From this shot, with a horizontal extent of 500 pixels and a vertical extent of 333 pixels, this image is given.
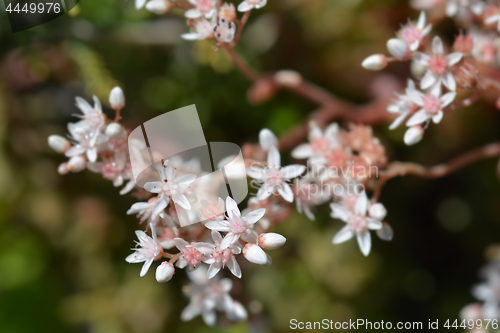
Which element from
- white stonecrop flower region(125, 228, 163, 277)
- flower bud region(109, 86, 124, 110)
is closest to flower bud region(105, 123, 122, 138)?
flower bud region(109, 86, 124, 110)

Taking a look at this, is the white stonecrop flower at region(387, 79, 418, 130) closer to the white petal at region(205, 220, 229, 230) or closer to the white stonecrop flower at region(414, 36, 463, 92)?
the white stonecrop flower at region(414, 36, 463, 92)

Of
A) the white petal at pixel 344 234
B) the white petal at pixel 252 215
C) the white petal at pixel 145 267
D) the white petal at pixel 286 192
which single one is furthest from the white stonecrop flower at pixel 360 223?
the white petal at pixel 145 267

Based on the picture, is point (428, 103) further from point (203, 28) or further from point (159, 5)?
point (159, 5)

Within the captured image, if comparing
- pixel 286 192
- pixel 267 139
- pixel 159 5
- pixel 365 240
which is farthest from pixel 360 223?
pixel 159 5

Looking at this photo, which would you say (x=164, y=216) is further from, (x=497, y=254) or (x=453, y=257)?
(x=453, y=257)

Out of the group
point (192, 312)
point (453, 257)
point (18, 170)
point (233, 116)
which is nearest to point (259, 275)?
point (192, 312)

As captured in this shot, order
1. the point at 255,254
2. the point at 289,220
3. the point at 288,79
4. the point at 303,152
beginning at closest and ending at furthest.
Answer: the point at 255,254
the point at 303,152
the point at 288,79
the point at 289,220
